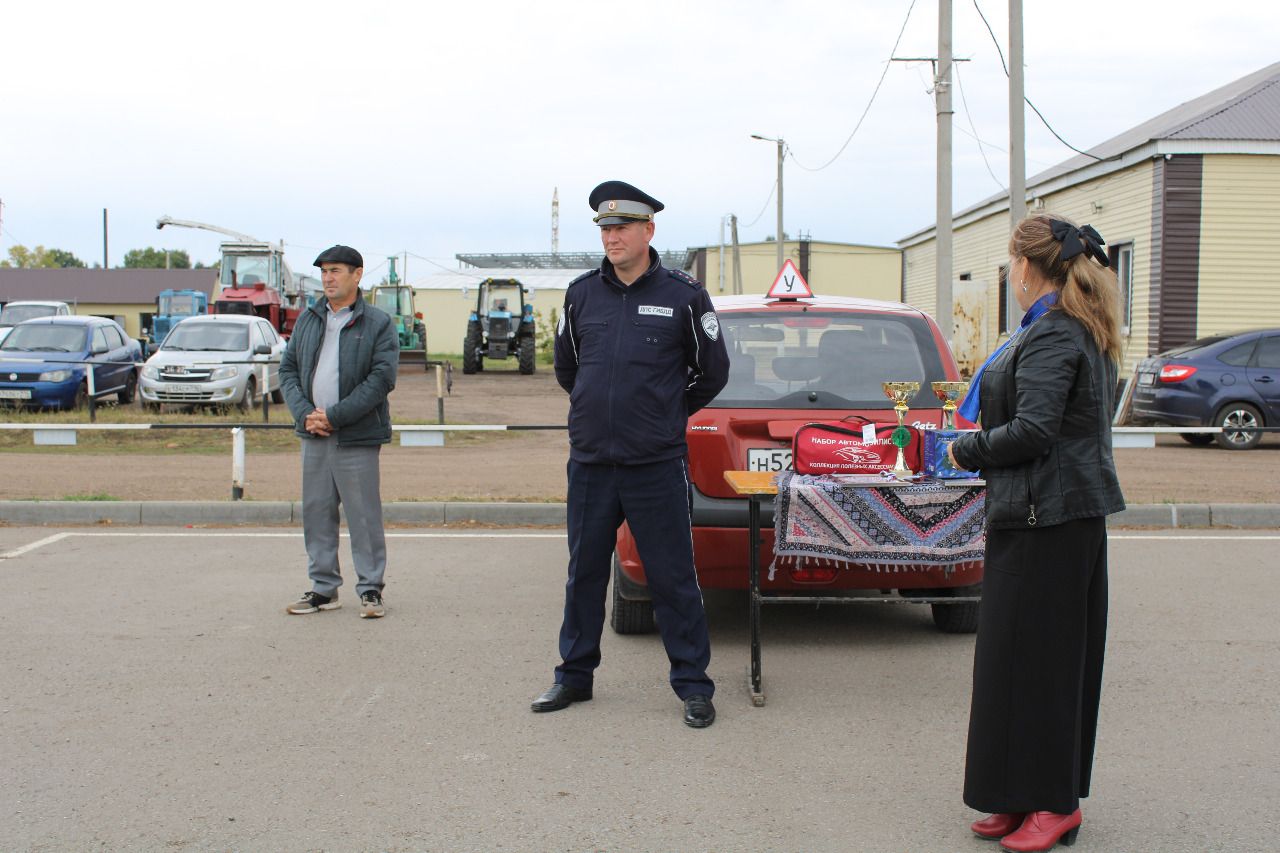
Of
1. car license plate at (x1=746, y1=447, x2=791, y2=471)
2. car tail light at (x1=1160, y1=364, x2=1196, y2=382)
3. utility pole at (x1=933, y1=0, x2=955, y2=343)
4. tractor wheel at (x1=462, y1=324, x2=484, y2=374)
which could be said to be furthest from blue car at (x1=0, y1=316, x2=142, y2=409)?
car license plate at (x1=746, y1=447, x2=791, y2=471)

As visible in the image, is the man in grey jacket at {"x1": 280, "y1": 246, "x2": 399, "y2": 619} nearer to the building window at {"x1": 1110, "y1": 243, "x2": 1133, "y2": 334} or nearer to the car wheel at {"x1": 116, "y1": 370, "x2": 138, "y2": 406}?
the car wheel at {"x1": 116, "y1": 370, "x2": 138, "y2": 406}

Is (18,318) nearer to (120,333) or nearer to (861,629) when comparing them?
(120,333)

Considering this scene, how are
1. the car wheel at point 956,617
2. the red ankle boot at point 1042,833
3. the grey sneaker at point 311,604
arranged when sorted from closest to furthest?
the red ankle boot at point 1042,833 < the car wheel at point 956,617 < the grey sneaker at point 311,604

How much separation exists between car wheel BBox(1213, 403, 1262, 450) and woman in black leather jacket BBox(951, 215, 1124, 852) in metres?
13.3

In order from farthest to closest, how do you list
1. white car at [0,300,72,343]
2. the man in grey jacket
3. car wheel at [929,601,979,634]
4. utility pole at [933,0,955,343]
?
white car at [0,300,72,343], utility pole at [933,0,955,343], the man in grey jacket, car wheel at [929,601,979,634]

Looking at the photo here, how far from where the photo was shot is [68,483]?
12.0 m

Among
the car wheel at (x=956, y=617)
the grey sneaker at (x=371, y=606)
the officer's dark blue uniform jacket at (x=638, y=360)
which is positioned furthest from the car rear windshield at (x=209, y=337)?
the officer's dark blue uniform jacket at (x=638, y=360)

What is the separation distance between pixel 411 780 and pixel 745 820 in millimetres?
1173

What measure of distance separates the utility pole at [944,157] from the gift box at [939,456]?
1400 centimetres

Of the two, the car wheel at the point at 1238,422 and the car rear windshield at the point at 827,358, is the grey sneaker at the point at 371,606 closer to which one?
the car rear windshield at the point at 827,358

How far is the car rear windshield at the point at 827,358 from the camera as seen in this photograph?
19.7 feet

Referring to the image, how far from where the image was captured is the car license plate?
5.77 meters

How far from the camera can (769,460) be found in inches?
227

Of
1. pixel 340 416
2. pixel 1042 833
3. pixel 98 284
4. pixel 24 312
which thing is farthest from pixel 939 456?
pixel 98 284
